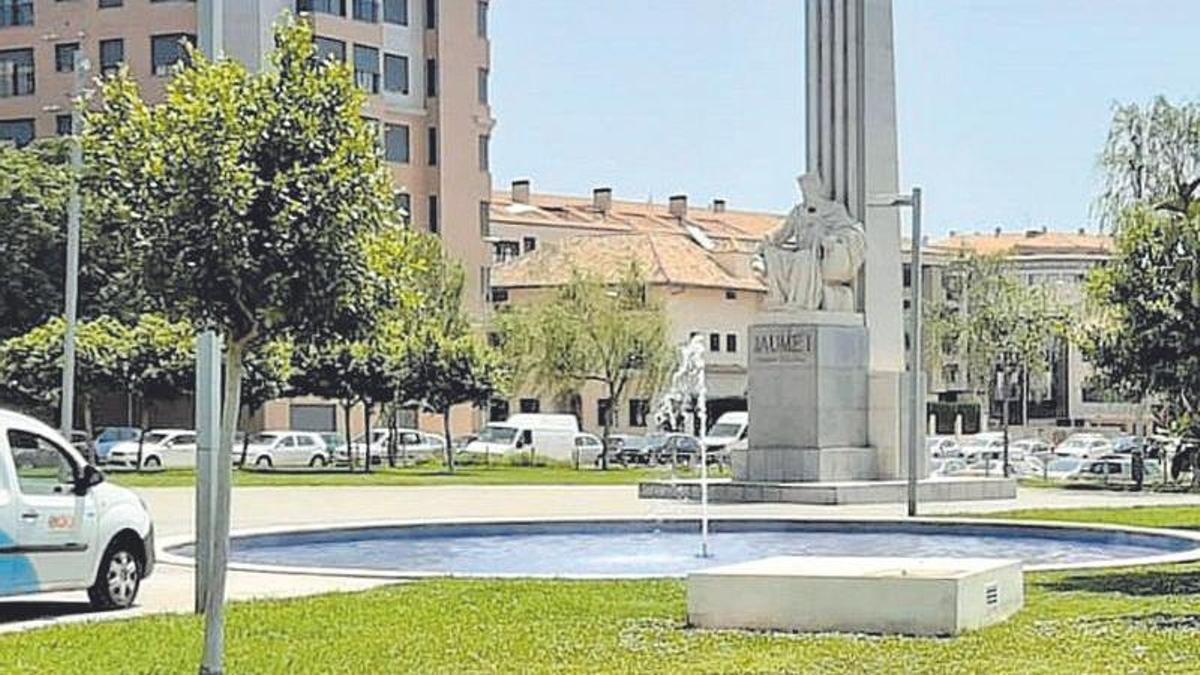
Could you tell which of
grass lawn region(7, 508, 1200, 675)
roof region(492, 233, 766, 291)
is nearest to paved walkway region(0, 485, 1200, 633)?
grass lawn region(7, 508, 1200, 675)

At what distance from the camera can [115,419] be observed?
3017 inches

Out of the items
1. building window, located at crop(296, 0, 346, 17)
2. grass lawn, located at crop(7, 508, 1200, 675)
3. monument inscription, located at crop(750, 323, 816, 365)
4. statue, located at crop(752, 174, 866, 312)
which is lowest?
grass lawn, located at crop(7, 508, 1200, 675)

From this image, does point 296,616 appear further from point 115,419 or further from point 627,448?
point 115,419

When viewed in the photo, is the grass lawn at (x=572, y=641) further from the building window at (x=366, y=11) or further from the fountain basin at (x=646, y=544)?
the building window at (x=366, y=11)

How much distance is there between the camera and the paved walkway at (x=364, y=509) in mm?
18016

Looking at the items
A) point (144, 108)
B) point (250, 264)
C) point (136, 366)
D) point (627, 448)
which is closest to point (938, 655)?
point (250, 264)

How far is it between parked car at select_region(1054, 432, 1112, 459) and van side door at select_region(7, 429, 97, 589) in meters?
44.4

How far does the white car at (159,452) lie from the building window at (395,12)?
22.0 meters

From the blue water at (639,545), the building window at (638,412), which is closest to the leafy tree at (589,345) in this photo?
the building window at (638,412)

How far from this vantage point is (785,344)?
121 ft

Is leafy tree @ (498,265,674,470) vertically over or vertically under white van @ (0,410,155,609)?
over

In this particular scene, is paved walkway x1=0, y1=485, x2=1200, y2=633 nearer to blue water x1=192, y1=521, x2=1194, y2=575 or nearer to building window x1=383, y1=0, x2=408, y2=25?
blue water x1=192, y1=521, x2=1194, y2=575

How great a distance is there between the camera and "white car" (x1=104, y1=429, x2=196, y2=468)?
61188 mm

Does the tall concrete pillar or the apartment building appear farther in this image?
the apartment building
